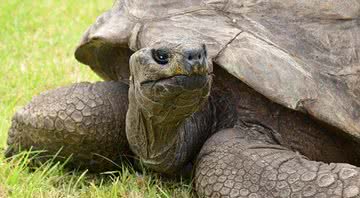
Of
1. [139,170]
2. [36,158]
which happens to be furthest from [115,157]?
[36,158]

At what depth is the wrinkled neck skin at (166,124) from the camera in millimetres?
2760

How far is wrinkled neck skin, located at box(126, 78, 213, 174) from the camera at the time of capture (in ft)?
9.05

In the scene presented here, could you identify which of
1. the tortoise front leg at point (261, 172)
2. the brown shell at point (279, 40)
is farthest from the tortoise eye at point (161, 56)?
the tortoise front leg at point (261, 172)

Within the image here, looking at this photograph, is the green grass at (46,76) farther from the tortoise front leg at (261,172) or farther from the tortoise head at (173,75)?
the tortoise head at (173,75)

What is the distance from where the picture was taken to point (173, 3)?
11.1 ft

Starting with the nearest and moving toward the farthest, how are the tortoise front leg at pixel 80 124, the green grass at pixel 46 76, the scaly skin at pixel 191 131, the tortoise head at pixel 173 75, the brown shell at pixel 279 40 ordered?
the tortoise head at pixel 173 75, the scaly skin at pixel 191 131, the brown shell at pixel 279 40, the green grass at pixel 46 76, the tortoise front leg at pixel 80 124

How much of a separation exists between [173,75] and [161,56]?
0.33 ft

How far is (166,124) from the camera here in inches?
119

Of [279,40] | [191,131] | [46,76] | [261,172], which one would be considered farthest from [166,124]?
[46,76]

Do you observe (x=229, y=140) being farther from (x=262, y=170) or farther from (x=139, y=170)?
(x=139, y=170)

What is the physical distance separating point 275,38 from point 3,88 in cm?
258

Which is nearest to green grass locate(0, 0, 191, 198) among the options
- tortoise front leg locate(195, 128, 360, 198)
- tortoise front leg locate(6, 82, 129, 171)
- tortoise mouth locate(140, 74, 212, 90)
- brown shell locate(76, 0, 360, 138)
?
tortoise front leg locate(6, 82, 129, 171)

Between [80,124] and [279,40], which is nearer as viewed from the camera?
[279,40]

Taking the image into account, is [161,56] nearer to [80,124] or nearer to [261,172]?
[261,172]
